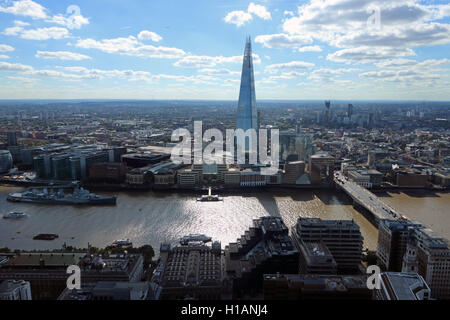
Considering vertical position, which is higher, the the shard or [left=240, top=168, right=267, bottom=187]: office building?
the the shard

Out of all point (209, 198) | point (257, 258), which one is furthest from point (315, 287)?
point (209, 198)

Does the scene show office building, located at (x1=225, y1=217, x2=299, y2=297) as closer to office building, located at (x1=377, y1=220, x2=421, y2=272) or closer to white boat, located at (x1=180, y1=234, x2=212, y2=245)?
white boat, located at (x1=180, y1=234, x2=212, y2=245)

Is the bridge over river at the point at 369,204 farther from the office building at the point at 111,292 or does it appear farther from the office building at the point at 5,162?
the office building at the point at 5,162

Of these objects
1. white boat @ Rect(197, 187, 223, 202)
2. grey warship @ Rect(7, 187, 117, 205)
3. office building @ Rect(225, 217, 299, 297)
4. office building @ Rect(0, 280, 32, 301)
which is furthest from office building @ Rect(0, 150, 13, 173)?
office building @ Rect(225, 217, 299, 297)

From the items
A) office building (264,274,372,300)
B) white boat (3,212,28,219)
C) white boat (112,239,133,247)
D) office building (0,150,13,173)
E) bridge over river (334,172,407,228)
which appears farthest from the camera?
office building (0,150,13,173)

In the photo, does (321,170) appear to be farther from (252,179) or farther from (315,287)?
(315,287)
